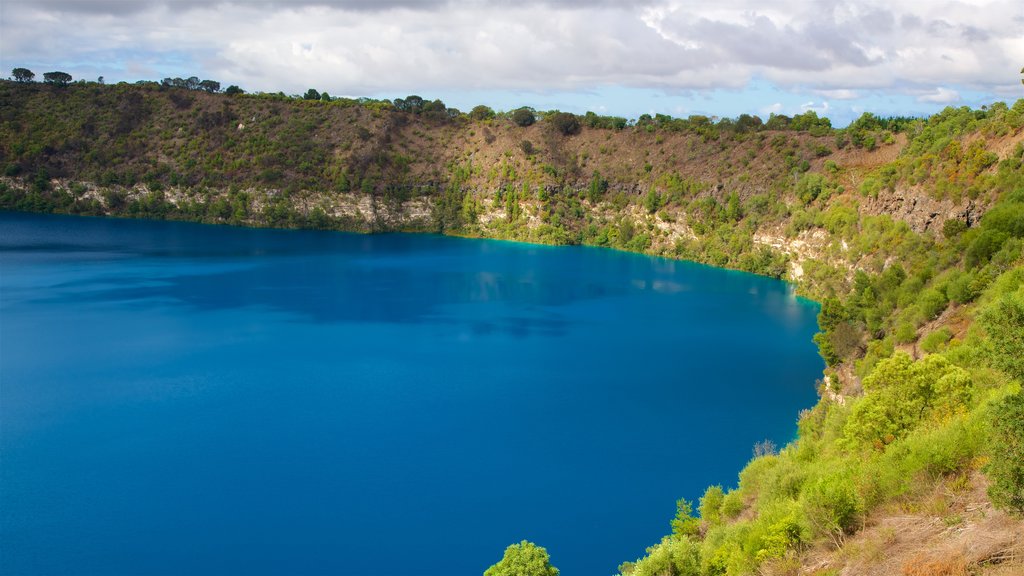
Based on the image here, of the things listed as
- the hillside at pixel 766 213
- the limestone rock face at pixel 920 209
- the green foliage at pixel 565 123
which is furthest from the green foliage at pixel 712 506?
the green foliage at pixel 565 123

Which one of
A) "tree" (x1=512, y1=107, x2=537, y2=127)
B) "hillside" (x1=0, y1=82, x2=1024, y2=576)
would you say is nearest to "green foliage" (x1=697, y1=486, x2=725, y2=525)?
"hillside" (x1=0, y1=82, x2=1024, y2=576)

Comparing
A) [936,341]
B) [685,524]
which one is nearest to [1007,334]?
[685,524]

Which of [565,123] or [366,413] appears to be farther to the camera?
[565,123]

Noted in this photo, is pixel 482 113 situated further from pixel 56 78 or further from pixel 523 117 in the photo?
pixel 56 78

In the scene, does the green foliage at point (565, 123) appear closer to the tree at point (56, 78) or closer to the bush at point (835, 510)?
the tree at point (56, 78)

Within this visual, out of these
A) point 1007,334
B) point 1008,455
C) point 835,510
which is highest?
point 1007,334

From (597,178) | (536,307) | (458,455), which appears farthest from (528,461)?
(597,178)
